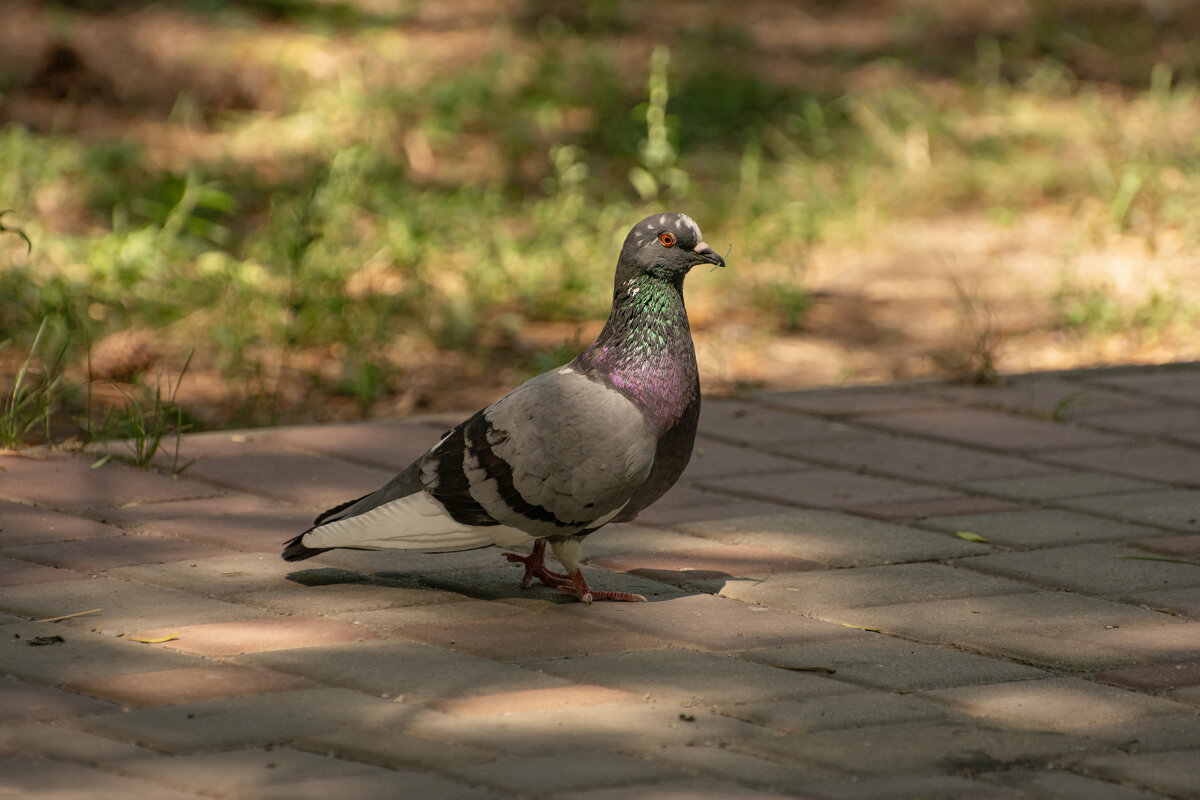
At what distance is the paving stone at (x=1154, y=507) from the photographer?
12.9 ft

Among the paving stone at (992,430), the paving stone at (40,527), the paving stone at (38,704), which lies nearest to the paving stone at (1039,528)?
the paving stone at (992,430)

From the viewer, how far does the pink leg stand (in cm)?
335

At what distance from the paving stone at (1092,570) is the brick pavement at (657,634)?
11 mm

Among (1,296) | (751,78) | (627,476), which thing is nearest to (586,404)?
(627,476)

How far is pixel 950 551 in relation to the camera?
3.67m

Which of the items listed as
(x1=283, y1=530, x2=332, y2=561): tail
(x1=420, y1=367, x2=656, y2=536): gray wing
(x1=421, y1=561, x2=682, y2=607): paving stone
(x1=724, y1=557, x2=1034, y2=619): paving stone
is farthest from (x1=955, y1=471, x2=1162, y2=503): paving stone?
(x1=283, y1=530, x2=332, y2=561): tail

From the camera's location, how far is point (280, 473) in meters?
4.18

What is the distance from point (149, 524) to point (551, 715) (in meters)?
1.46

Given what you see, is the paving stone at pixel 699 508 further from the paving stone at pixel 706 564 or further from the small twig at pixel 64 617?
the small twig at pixel 64 617

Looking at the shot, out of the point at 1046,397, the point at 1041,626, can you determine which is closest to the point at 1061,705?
the point at 1041,626

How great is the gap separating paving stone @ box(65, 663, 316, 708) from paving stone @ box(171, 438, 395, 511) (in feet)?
3.78

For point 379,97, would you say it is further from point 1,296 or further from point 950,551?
point 950,551

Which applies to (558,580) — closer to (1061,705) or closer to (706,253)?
(706,253)

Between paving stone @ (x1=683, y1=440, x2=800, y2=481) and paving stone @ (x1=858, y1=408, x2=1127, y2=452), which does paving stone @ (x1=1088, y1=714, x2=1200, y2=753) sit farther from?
paving stone @ (x1=858, y1=408, x2=1127, y2=452)
